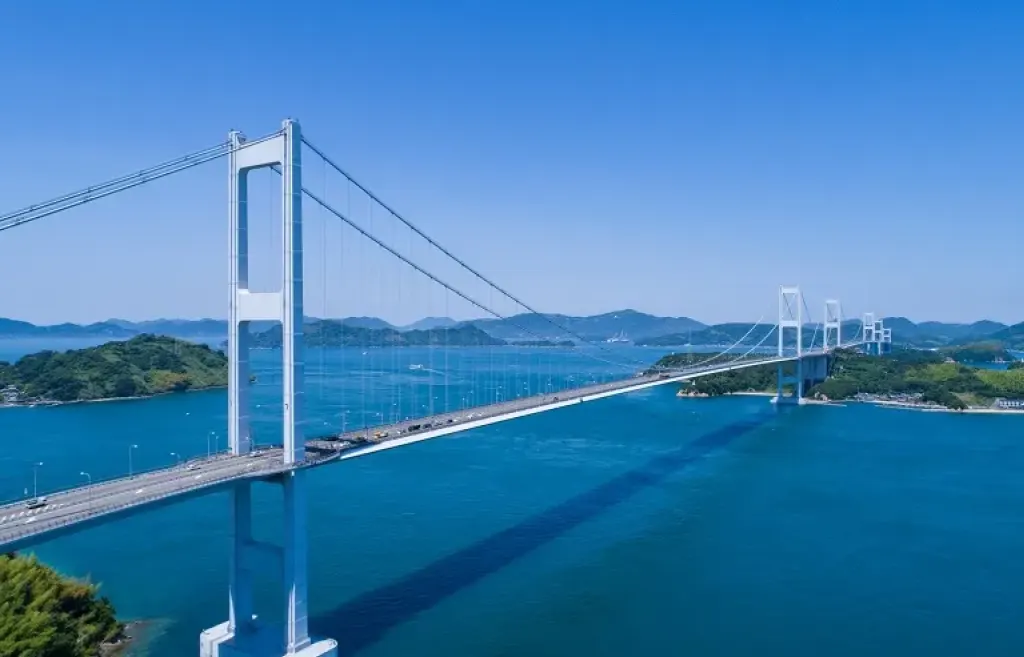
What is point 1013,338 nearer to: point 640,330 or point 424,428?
point 640,330

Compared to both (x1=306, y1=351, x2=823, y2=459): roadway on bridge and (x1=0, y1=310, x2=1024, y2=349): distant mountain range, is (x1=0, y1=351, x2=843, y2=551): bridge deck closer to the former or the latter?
(x1=306, y1=351, x2=823, y2=459): roadway on bridge

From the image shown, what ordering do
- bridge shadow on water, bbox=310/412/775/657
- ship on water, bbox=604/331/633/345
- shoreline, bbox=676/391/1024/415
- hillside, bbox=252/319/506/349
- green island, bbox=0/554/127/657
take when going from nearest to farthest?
green island, bbox=0/554/127/657 → bridge shadow on water, bbox=310/412/775/657 → shoreline, bbox=676/391/1024/415 → hillside, bbox=252/319/506/349 → ship on water, bbox=604/331/633/345

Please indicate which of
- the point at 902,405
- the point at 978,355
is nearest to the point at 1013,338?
the point at 978,355

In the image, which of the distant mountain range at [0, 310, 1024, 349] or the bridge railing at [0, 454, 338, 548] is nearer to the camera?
the bridge railing at [0, 454, 338, 548]

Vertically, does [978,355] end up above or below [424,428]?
below

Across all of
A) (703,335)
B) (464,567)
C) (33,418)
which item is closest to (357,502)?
(464,567)

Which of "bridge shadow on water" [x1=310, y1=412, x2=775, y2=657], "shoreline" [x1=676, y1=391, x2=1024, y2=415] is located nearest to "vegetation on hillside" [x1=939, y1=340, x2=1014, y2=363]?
"shoreline" [x1=676, y1=391, x2=1024, y2=415]

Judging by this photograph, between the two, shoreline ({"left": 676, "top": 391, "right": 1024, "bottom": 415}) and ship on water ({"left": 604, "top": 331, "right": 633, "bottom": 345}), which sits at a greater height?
ship on water ({"left": 604, "top": 331, "right": 633, "bottom": 345})
